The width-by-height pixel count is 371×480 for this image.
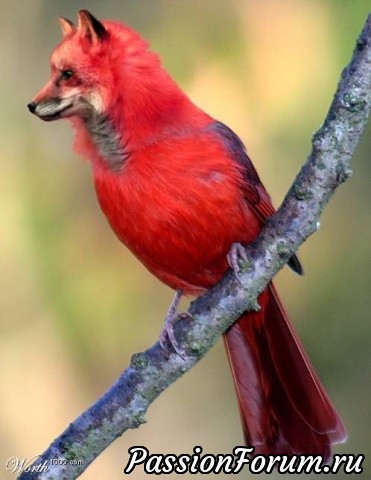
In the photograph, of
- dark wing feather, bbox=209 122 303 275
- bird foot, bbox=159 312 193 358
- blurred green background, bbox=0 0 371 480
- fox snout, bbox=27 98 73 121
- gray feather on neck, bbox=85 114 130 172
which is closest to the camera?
fox snout, bbox=27 98 73 121

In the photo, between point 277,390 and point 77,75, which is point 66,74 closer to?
point 77,75

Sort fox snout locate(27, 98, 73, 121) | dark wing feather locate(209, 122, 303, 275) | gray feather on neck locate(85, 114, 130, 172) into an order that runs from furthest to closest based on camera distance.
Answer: dark wing feather locate(209, 122, 303, 275) < gray feather on neck locate(85, 114, 130, 172) < fox snout locate(27, 98, 73, 121)

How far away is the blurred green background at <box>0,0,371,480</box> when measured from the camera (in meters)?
6.11

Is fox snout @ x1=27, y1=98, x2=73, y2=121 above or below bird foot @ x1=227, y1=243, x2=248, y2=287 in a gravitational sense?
above

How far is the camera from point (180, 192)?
410 cm

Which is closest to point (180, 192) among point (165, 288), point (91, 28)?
point (91, 28)

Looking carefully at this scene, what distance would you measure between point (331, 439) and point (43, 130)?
2.79 meters

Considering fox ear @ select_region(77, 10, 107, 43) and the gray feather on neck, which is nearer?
fox ear @ select_region(77, 10, 107, 43)

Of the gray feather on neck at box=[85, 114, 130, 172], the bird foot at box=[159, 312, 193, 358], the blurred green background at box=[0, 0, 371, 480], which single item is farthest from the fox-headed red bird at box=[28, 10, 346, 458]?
the blurred green background at box=[0, 0, 371, 480]

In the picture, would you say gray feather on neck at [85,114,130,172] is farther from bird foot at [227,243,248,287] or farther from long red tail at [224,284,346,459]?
long red tail at [224,284,346,459]

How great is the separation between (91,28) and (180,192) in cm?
67

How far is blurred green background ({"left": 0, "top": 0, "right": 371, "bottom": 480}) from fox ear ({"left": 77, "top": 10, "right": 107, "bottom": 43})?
88.0 inches

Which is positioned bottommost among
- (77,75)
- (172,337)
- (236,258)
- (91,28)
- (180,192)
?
(172,337)

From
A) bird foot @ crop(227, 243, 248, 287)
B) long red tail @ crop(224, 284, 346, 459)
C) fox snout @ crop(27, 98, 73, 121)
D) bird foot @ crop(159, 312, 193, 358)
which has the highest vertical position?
fox snout @ crop(27, 98, 73, 121)
